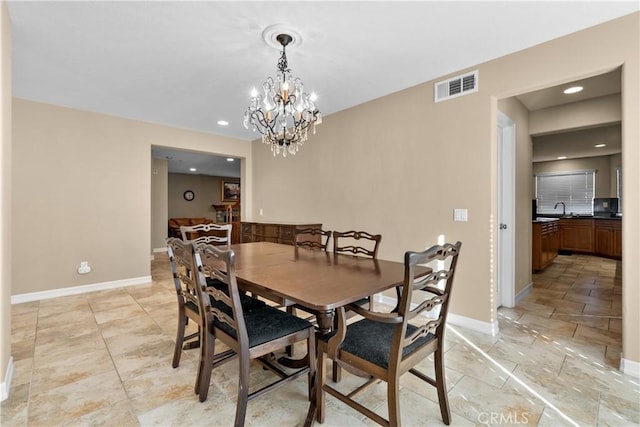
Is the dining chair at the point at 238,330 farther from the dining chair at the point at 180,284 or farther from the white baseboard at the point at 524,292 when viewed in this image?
the white baseboard at the point at 524,292

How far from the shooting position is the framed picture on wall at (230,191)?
10.8m

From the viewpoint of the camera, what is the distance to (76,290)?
3.93 m

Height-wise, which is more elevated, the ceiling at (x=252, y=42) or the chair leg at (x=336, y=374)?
the ceiling at (x=252, y=42)

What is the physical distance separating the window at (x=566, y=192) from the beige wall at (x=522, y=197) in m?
4.64

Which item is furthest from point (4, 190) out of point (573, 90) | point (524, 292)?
point (573, 90)

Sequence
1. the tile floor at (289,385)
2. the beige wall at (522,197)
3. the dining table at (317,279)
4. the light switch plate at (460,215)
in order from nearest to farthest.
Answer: the dining table at (317,279) → the tile floor at (289,385) → the light switch plate at (460,215) → the beige wall at (522,197)

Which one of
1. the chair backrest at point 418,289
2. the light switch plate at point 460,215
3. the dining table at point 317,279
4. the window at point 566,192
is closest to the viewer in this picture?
the chair backrest at point 418,289

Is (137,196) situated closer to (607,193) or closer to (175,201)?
(175,201)

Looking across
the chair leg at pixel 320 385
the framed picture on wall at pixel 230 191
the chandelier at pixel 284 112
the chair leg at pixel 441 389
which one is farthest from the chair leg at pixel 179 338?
the framed picture on wall at pixel 230 191

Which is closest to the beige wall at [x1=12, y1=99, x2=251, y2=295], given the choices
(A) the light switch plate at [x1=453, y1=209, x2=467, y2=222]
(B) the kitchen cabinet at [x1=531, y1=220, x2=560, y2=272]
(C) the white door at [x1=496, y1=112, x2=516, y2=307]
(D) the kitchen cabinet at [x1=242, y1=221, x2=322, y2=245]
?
(D) the kitchen cabinet at [x1=242, y1=221, x2=322, y2=245]

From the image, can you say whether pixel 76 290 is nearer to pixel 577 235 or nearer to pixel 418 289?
pixel 418 289

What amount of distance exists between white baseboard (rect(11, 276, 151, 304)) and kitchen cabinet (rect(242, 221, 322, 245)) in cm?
169

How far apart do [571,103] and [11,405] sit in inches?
237

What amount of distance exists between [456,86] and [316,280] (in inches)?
95.1
